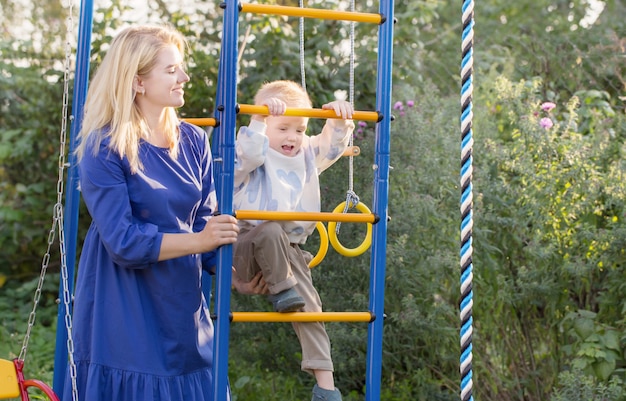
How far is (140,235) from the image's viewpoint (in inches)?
108

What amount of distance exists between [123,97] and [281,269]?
0.78 metres

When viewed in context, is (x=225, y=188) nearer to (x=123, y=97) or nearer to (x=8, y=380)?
(x=123, y=97)

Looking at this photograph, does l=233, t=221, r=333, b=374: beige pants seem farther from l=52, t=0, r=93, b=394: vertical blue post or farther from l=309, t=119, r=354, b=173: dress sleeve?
l=52, t=0, r=93, b=394: vertical blue post

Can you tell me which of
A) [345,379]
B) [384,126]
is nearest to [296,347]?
[345,379]

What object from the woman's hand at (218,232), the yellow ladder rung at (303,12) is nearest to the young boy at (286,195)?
the yellow ladder rung at (303,12)

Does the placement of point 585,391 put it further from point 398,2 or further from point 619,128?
point 398,2

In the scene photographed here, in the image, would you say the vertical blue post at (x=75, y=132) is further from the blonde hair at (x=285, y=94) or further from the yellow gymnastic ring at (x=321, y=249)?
the yellow gymnastic ring at (x=321, y=249)

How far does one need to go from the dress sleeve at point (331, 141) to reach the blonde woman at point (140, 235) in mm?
634

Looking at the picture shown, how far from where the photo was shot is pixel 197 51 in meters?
5.95

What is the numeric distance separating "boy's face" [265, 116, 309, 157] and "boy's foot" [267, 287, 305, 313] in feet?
1.67

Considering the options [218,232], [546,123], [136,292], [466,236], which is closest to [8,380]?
[136,292]

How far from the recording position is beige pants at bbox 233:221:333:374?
3.23m

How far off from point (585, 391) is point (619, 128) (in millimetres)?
1375

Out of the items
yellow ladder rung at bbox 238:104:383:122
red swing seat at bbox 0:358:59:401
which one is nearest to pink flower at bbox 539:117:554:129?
yellow ladder rung at bbox 238:104:383:122
